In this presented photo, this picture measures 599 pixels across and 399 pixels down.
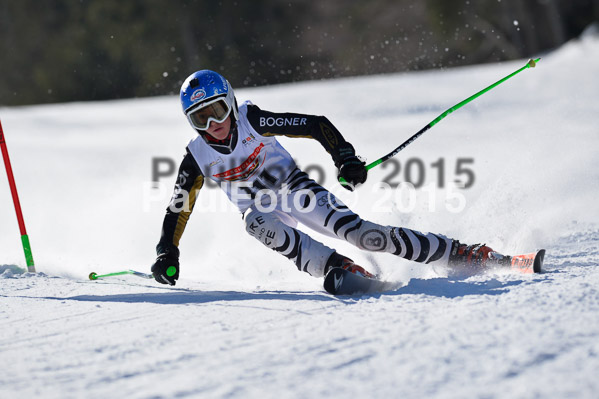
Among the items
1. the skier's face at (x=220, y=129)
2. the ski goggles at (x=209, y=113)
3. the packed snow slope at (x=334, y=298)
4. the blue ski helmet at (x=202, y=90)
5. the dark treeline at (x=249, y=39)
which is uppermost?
the dark treeline at (x=249, y=39)

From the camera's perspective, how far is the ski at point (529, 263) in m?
3.16

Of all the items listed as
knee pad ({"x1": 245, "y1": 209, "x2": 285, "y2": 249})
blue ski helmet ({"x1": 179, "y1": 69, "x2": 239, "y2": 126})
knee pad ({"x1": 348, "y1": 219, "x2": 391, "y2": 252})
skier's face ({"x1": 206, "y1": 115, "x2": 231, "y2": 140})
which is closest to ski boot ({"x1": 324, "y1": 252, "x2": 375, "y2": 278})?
knee pad ({"x1": 348, "y1": 219, "x2": 391, "y2": 252})

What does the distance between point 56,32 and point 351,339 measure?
30748mm

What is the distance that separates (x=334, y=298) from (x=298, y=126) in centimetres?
109

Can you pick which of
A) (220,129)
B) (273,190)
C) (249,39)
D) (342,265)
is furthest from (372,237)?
(249,39)

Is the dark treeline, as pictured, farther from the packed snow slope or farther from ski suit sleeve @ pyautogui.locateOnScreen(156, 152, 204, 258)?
ski suit sleeve @ pyautogui.locateOnScreen(156, 152, 204, 258)

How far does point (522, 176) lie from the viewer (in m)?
5.64

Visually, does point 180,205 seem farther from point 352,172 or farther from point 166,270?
point 352,172

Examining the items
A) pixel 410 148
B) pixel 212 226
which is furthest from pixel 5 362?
pixel 410 148

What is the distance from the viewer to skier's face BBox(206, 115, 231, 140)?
12.1 ft

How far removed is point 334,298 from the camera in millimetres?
3102

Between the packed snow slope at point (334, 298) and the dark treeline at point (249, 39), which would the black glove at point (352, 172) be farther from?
the dark treeline at point (249, 39)

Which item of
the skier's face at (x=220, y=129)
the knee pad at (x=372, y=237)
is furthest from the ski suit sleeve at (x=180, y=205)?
the knee pad at (x=372, y=237)

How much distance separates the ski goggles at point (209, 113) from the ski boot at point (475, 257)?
1.37 m
